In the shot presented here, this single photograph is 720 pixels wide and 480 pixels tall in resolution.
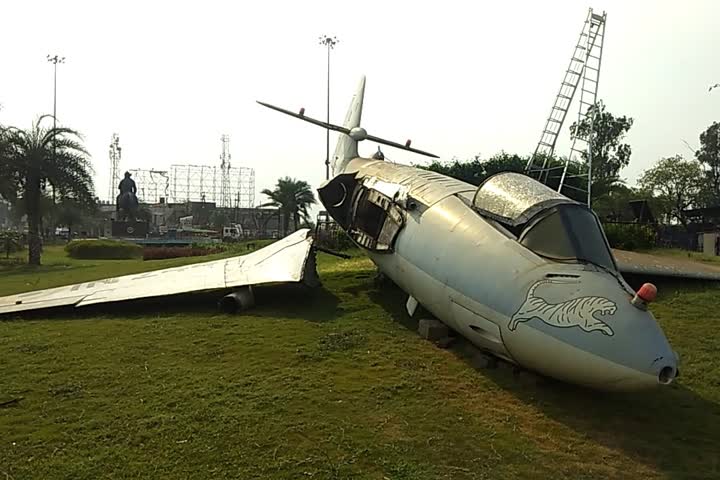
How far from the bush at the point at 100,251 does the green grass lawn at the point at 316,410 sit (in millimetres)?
30955

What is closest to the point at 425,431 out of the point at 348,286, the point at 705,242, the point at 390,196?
the point at 390,196

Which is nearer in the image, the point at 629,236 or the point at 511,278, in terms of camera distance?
the point at 511,278

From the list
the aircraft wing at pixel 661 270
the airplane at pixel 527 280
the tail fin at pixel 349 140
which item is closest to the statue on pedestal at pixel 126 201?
the tail fin at pixel 349 140

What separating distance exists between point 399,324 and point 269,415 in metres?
5.23

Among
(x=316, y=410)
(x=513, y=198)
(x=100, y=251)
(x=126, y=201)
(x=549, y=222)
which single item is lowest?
(x=316, y=410)

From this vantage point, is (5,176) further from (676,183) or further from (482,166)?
(676,183)

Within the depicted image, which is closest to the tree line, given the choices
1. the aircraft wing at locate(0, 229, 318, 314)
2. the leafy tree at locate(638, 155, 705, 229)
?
the leafy tree at locate(638, 155, 705, 229)

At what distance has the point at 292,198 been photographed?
211 feet

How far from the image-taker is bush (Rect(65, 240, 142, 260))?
4141cm

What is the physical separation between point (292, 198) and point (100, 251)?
25.2 meters

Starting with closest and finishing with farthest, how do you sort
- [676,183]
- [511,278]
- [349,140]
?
[511,278], [349,140], [676,183]

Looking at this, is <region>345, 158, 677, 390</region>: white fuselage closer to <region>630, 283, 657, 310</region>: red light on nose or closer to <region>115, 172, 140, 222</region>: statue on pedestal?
<region>630, 283, 657, 310</region>: red light on nose

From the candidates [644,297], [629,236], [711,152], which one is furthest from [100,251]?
[711,152]

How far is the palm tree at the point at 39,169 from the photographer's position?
34.2 metres
